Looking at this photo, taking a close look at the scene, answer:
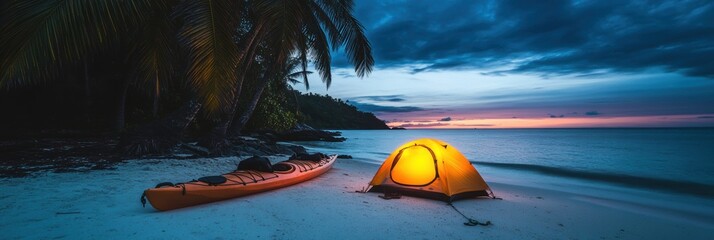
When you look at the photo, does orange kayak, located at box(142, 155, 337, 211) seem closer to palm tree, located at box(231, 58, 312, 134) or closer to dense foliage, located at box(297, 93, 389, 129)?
palm tree, located at box(231, 58, 312, 134)

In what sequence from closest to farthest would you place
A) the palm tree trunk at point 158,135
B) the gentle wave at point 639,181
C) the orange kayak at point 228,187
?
the orange kayak at point 228,187 → the palm tree trunk at point 158,135 → the gentle wave at point 639,181

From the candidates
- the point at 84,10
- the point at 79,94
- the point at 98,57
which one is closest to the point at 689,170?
the point at 84,10

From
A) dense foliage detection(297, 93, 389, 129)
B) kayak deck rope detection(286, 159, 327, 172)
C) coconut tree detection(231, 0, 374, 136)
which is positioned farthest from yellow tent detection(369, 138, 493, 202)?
dense foliage detection(297, 93, 389, 129)

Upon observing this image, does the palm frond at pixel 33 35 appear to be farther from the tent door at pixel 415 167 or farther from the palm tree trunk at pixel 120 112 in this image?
the palm tree trunk at pixel 120 112

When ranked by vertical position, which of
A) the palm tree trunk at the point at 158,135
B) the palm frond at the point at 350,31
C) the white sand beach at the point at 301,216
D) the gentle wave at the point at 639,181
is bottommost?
the gentle wave at the point at 639,181

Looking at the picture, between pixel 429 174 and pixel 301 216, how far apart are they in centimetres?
244

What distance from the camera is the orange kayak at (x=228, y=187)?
392cm

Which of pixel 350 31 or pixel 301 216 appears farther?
pixel 350 31

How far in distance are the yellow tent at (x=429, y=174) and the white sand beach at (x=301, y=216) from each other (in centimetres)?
19

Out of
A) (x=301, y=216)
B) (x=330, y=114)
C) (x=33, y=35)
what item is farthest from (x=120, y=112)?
(x=330, y=114)

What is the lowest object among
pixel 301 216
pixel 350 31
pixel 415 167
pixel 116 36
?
pixel 301 216

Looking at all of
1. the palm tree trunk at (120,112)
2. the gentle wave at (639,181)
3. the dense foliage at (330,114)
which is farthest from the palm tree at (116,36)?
the dense foliage at (330,114)

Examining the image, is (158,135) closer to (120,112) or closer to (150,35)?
(150,35)

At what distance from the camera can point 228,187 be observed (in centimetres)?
462
